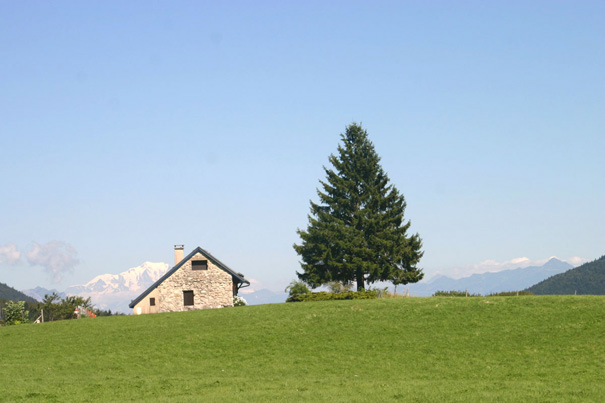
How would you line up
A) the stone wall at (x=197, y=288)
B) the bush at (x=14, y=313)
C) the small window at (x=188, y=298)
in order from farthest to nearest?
1. the small window at (x=188, y=298)
2. the stone wall at (x=197, y=288)
3. the bush at (x=14, y=313)

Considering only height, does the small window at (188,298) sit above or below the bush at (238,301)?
above

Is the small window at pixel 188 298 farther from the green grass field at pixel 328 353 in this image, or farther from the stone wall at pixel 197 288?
the green grass field at pixel 328 353

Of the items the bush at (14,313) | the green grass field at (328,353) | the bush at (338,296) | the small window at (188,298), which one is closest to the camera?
the green grass field at (328,353)

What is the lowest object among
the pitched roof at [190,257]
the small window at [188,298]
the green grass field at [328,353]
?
the green grass field at [328,353]

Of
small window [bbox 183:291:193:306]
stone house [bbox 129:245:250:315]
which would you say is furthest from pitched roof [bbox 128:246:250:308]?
small window [bbox 183:291:193:306]

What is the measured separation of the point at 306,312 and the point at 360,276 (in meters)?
17.0

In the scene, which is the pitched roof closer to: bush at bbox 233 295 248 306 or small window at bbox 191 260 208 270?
small window at bbox 191 260 208 270

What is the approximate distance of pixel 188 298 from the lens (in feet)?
194

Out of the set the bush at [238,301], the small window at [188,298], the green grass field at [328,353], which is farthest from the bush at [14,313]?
the bush at [238,301]

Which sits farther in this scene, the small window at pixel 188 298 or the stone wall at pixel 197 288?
the small window at pixel 188 298

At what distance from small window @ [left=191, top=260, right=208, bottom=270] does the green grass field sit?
10.9 m

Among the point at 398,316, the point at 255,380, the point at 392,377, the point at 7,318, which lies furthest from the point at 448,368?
the point at 7,318

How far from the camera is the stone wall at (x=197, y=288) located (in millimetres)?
58625

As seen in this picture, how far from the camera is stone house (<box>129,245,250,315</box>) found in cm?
5866
